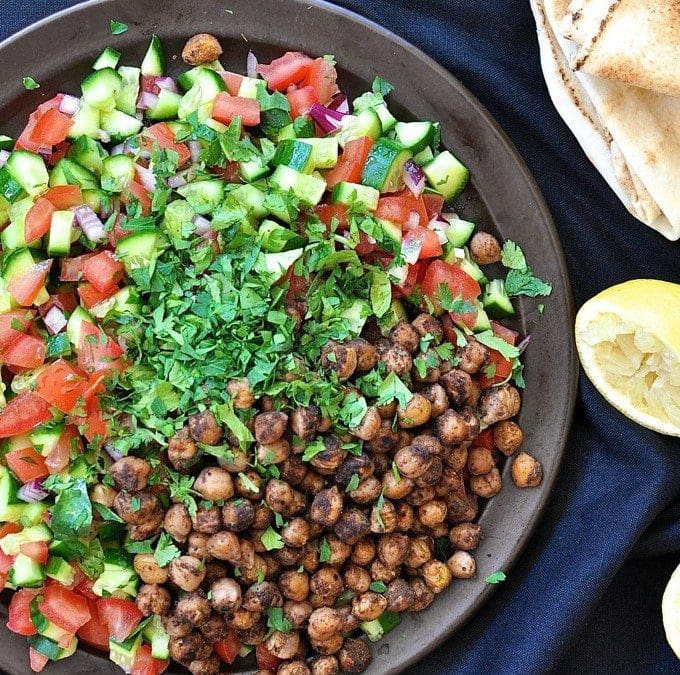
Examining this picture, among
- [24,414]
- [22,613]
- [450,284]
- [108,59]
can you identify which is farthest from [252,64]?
[22,613]

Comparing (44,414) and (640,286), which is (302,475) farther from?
(640,286)

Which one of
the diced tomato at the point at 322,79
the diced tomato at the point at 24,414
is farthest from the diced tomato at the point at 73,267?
the diced tomato at the point at 322,79

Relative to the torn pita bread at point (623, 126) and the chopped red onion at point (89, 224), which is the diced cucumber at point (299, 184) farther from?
the torn pita bread at point (623, 126)

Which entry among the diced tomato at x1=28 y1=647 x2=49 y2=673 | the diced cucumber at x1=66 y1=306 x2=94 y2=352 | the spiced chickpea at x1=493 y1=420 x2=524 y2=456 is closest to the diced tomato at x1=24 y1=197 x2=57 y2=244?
the diced cucumber at x1=66 y1=306 x2=94 y2=352

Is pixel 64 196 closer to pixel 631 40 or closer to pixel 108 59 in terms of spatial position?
pixel 108 59

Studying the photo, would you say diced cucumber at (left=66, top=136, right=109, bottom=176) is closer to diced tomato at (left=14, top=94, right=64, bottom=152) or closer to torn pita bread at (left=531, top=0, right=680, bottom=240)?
diced tomato at (left=14, top=94, right=64, bottom=152)
